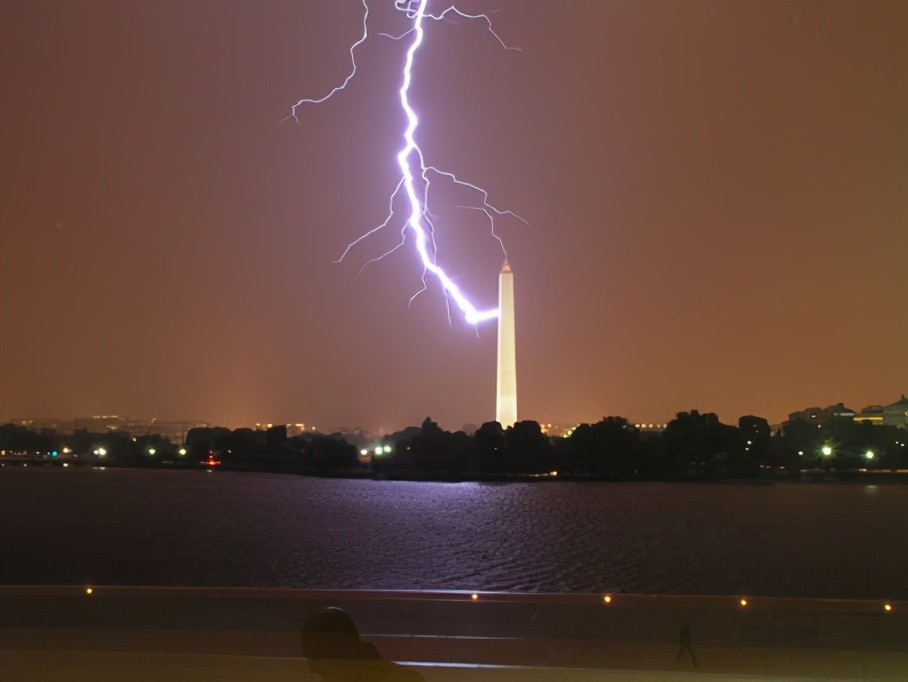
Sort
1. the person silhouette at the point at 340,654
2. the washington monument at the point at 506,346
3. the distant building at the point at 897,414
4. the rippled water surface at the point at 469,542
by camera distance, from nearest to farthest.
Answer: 1. the person silhouette at the point at 340,654
2. the rippled water surface at the point at 469,542
3. the washington monument at the point at 506,346
4. the distant building at the point at 897,414

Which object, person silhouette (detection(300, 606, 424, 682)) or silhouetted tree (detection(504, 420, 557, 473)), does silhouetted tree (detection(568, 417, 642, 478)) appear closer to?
silhouetted tree (detection(504, 420, 557, 473))

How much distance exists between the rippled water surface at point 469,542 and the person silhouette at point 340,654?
42.9ft

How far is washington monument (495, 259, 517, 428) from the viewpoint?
5478 cm

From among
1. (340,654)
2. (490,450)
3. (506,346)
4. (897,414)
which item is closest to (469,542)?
(340,654)

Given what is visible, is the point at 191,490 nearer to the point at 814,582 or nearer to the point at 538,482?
the point at 538,482

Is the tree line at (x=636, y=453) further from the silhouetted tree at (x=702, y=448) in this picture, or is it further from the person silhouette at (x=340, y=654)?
the person silhouette at (x=340, y=654)

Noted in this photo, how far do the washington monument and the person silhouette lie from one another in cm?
5118

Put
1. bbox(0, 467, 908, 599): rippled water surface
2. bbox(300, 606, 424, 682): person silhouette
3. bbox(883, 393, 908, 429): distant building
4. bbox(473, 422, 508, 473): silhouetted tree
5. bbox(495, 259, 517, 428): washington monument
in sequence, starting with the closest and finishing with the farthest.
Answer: bbox(300, 606, 424, 682): person silhouette
bbox(0, 467, 908, 599): rippled water surface
bbox(495, 259, 517, 428): washington monument
bbox(473, 422, 508, 473): silhouetted tree
bbox(883, 393, 908, 429): distant building

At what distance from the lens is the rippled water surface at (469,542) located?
17.7 meters

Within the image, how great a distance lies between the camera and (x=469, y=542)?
25.2 m

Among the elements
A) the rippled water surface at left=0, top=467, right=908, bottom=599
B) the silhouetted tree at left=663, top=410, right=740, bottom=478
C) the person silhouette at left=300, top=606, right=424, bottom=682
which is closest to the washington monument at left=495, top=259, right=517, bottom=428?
the rippled water surface at left=0, top=467, right=908, bottom=599

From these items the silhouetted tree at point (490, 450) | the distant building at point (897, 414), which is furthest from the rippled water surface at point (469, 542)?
the distant building at point (897, 414)

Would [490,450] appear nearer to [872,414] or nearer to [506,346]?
[506,346]

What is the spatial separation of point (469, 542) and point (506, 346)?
30237 millimetres
